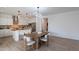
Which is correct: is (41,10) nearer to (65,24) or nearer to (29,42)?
(65,24)

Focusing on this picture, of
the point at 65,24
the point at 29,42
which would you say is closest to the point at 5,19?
the point at 29,42

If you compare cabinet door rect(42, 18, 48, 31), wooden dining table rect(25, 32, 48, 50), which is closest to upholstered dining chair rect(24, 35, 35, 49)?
wooden dining table rect(25, 32, 48, 50)

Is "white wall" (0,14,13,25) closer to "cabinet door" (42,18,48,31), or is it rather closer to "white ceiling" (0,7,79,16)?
"white ceiling" (0,7,79,16)

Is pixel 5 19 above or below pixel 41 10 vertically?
below

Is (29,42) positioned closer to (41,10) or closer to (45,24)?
(45,24)

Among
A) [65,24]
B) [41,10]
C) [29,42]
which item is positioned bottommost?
[29,42]

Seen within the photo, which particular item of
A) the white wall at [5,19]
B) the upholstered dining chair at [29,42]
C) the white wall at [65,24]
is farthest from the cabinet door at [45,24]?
the white wall at [5,19]

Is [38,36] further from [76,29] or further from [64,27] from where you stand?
[76,29]

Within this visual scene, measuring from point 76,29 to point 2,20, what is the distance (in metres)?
1.45

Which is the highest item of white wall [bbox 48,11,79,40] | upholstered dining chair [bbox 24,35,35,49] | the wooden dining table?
white wall [bbox 48,11,79,40]

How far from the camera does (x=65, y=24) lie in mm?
1664

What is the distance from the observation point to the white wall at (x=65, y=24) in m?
1.61

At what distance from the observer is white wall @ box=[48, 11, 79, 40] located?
5.28ft

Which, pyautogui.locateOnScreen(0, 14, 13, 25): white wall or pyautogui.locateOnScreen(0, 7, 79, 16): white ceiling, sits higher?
pyautogui.locateOnScreen(0, 7, 79, 16): white ceiling
